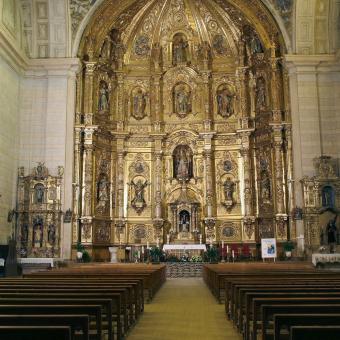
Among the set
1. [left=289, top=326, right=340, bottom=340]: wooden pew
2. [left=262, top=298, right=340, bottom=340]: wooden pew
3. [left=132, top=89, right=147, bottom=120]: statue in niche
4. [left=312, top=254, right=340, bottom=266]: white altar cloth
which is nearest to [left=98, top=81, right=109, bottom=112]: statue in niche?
[left=132, top=89, right=147, bottom=120]: statue in niche

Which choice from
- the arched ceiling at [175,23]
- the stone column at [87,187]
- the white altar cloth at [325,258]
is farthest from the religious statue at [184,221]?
the white altar cloth at [325,258]

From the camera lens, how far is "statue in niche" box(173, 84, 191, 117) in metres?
29.7

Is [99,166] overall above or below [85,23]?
below

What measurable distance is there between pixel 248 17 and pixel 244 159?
8.27m

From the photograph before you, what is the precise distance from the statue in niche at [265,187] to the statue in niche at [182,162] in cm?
458

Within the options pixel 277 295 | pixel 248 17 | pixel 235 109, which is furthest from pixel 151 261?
pixel 277 295

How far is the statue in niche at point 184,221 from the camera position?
2777 centimetres

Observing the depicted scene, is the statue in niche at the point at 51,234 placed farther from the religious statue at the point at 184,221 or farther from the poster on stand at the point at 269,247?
the poster on stand at the point at 269,247

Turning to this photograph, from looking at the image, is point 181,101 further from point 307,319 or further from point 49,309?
point 307,319

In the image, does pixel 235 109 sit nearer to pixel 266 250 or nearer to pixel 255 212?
pixel 255 212

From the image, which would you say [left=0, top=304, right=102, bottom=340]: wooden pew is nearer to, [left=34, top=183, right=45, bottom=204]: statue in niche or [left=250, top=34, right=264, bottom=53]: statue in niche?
[left=34, top=183, right=45, bottom=204]: statue in niche

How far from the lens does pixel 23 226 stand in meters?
22.5

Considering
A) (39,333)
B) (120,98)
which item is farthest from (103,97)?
(39,333)

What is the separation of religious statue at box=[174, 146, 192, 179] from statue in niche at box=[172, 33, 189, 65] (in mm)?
5788
